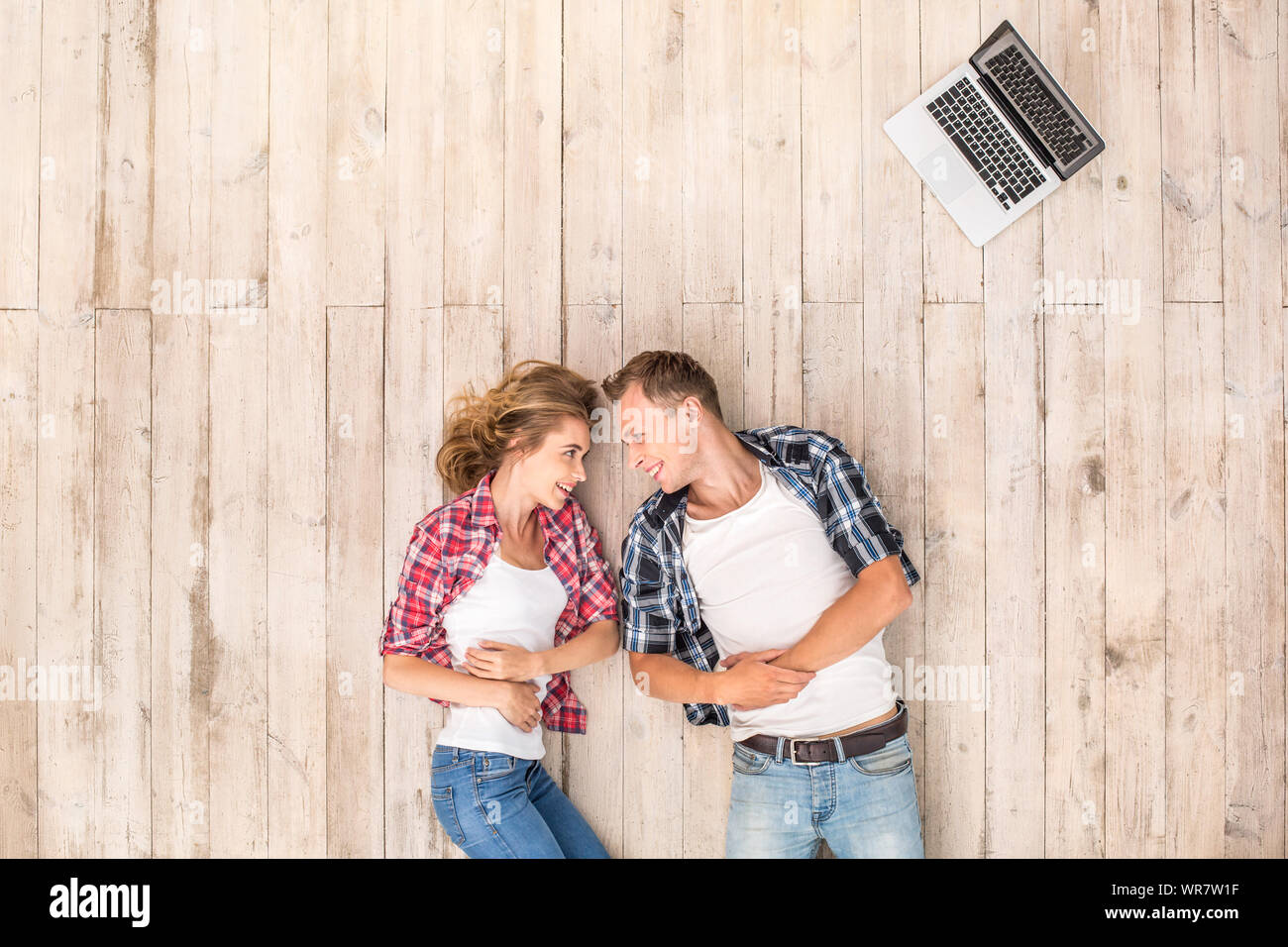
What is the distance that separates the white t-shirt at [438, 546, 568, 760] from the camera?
5.62ft

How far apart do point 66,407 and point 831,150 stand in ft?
6.75

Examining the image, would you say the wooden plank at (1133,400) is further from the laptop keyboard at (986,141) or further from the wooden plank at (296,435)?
the wooden plank at (296,435)

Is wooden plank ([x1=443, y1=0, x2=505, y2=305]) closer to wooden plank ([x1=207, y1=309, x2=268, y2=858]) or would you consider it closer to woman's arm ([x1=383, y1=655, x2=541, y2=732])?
wooden plank ([x1=207, y1=309, x2=268, y2=858])

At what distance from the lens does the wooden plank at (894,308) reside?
74.5 inches

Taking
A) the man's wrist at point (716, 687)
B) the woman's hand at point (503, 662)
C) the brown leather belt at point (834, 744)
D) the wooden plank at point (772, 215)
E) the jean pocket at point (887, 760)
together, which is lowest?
the jean pocket at point (887, 760)

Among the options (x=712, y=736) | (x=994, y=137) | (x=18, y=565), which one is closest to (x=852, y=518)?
(x=712, y=736)

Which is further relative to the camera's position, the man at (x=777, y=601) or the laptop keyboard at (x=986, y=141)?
the laptop keyboard at (x=986, y=141)

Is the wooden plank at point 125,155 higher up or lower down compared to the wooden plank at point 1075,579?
higher up

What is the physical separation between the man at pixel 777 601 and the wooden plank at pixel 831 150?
1.60ft

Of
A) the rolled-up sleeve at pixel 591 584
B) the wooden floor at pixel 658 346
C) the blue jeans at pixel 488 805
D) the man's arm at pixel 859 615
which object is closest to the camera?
the man's arm at pixel 859 615

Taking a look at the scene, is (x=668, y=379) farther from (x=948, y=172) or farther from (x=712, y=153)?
(x=948, y=172)

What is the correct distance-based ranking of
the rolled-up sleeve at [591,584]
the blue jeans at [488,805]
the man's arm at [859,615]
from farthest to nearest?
the rolled-up sleeve at [591,584], the blue jeans at [488,805], the man's arm at [859,615]

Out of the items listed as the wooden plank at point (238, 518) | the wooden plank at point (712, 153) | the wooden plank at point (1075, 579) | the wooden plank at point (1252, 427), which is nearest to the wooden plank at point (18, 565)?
the wooden plank at point (238, 518)

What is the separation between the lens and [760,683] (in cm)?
160
